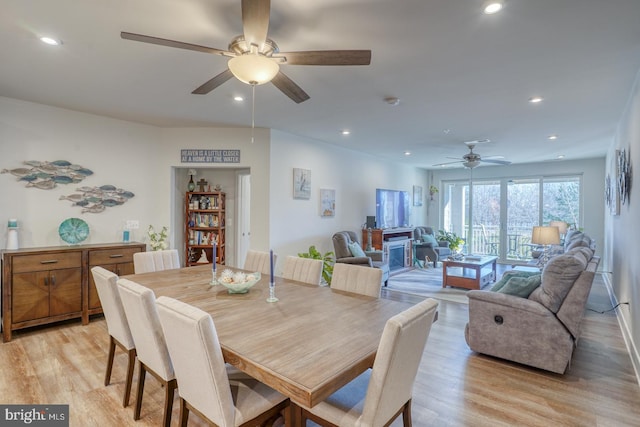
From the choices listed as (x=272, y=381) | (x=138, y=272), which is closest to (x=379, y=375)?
(x=272, y=381)

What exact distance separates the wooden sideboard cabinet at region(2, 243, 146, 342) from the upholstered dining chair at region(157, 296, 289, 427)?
118 inches

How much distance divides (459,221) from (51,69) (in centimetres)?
934

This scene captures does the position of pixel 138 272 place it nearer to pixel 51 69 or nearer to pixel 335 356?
pixel 51 69

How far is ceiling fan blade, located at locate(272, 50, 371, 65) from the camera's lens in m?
1.84

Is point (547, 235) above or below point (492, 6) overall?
below

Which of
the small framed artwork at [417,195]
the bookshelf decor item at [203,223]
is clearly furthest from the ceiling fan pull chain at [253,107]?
the small framed artwork at [417,195]

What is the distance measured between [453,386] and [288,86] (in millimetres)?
2629

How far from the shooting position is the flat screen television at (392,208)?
7.30 meters

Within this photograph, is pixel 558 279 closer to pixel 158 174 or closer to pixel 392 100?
pixel 392 100

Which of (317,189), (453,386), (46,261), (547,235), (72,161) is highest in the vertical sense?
(72,161)

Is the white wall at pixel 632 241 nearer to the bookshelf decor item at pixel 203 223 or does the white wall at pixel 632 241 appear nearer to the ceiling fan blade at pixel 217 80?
the ceiling fan blade at pixel 217 80

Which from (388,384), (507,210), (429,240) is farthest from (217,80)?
(507,210)

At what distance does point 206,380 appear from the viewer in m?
1.40

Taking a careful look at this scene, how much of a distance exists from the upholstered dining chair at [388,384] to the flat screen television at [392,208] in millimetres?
5712
